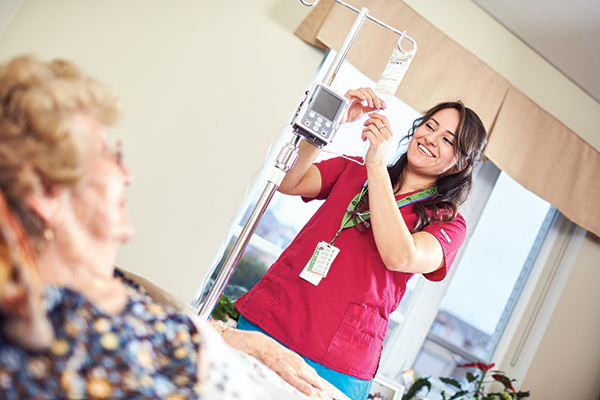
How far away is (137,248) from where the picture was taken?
2320mm

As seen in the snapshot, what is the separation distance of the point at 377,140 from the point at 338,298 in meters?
0.46

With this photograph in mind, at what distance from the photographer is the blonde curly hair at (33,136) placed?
0.58m

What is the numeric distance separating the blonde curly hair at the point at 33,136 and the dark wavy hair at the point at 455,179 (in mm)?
944

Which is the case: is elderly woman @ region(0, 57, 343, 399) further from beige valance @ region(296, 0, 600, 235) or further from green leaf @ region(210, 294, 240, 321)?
beige valance @ region(296, 0, 600, 235)

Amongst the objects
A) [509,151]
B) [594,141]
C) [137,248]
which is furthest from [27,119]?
[594,141]

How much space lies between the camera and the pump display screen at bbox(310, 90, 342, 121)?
1211mm

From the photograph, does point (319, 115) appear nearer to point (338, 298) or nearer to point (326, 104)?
point (326, 104)

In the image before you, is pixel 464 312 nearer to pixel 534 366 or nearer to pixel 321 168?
pixel 534 366

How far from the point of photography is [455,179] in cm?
153

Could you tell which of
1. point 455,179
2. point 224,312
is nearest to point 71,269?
point 455,179

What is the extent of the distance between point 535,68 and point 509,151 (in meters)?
0.67

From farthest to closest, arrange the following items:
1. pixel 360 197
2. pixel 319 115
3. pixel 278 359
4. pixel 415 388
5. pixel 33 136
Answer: pixel 415 388, pixel 360 197, pixel 319 115, pixel 278 359, pixel 33 136

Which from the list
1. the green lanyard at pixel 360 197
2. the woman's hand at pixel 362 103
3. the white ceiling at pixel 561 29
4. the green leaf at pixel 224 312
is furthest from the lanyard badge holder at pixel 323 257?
the white ceiling at pixel 561 29

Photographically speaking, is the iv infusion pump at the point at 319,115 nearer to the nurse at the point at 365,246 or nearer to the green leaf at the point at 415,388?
the nurse at the point at 365,246
